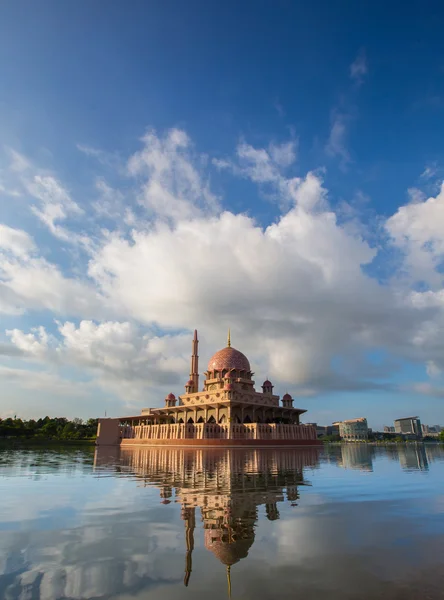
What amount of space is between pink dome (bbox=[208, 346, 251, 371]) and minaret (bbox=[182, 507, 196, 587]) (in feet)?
204

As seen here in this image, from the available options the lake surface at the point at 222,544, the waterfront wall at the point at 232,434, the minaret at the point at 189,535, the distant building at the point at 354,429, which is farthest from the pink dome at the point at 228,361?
the distant building at the point at 354,429

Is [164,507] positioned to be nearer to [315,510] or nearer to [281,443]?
[315,510]

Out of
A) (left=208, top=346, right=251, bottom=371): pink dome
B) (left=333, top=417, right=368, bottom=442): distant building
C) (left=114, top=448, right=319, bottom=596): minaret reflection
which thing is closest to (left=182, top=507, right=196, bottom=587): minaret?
(left=114, top=448, right=319, bottom=596): minaret reflection

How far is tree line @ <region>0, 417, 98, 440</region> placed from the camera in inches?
3290

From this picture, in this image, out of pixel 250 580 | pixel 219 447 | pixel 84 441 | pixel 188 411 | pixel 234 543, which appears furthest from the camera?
pixel 84 441

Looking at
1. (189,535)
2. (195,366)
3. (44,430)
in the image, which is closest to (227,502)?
(189,535)

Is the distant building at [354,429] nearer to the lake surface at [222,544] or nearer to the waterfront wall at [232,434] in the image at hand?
the waterfront wall at [232,434]

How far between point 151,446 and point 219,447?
1714 centimetres

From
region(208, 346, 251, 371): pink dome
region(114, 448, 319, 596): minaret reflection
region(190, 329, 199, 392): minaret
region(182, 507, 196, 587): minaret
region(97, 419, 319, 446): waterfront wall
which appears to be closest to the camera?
region(182, 507, 196, 587): minaret

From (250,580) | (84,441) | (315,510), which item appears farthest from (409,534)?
(84,441)

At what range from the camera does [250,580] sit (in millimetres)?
5855

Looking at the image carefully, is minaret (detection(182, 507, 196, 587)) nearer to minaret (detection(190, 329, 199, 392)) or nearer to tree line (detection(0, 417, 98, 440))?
minaret (detection(190, 329, 199, 392))

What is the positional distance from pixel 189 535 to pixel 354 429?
565ft

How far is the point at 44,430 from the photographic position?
8969 centimetres
